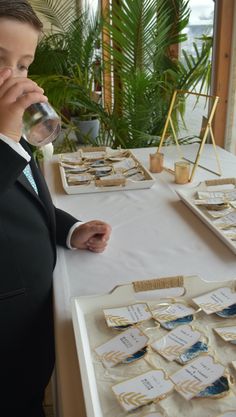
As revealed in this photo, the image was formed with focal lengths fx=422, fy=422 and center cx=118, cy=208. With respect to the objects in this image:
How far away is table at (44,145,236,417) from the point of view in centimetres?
62

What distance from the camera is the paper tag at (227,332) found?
60 cm

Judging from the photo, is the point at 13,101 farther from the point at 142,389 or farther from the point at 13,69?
the point at 142,389

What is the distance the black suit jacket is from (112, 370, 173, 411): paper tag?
324mm

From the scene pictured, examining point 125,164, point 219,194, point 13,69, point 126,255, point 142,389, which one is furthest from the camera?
point 125,164

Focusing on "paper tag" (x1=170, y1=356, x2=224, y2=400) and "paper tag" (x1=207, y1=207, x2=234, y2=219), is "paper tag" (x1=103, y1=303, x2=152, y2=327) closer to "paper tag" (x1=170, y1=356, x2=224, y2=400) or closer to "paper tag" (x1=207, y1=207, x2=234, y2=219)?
"paper tag" (x1=170, y1=356, x2=224, y2=400)

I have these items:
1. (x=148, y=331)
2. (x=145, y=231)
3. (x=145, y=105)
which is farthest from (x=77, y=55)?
(x=148, y=331)

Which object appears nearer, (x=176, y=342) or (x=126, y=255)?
(x=176, y=342)

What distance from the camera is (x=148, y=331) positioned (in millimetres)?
632

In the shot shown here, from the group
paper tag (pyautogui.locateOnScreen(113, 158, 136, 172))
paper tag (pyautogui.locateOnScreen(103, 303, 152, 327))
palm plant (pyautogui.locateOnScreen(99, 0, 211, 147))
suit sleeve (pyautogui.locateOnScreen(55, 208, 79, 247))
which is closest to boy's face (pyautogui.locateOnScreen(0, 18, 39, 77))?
suit sleeve (pyautogui.locateOnScreen(55, 208, 79, 247))

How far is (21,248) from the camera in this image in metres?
0.78

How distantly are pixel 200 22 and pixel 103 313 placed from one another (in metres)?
2.15

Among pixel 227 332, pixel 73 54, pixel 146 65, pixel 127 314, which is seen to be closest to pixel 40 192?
pixel 127 314

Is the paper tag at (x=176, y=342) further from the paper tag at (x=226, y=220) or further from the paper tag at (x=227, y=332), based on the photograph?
the paper tag at (x=226, y=220)

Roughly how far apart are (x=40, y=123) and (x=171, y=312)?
404mm
